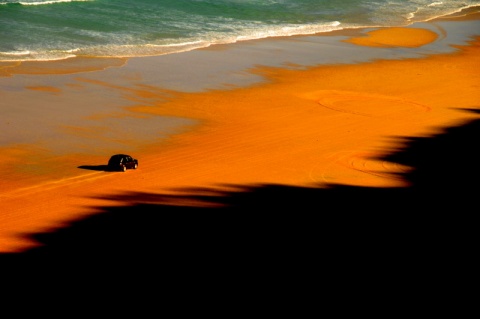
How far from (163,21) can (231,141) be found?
2170 centimetres

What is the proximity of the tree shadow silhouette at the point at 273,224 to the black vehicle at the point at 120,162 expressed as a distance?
1.49 m

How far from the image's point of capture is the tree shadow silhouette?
45.4 feet

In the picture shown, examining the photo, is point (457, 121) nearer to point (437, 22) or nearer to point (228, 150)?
point (228, 150)

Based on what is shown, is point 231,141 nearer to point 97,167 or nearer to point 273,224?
point 97,167

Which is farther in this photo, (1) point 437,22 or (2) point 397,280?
(1) point 437,22

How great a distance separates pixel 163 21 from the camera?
42344mm

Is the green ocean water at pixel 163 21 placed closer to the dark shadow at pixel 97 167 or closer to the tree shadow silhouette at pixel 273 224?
the dark shadow at pixel 97 167

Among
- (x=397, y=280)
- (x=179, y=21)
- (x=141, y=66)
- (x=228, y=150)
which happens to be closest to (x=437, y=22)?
(x=179, y=21)

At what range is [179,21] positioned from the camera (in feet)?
140

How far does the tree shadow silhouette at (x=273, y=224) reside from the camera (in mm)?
13844

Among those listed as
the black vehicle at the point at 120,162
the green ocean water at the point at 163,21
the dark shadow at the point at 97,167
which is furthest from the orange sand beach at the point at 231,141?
the green ocean water at the point at 163,21

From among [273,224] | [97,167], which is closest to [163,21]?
[97,167]

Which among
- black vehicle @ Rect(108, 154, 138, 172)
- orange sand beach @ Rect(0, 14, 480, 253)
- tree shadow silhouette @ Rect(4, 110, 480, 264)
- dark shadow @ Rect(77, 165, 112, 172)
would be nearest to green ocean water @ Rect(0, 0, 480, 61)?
orange sand beach @ Rect(0, 14, 480, 253)

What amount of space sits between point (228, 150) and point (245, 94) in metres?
6.40
